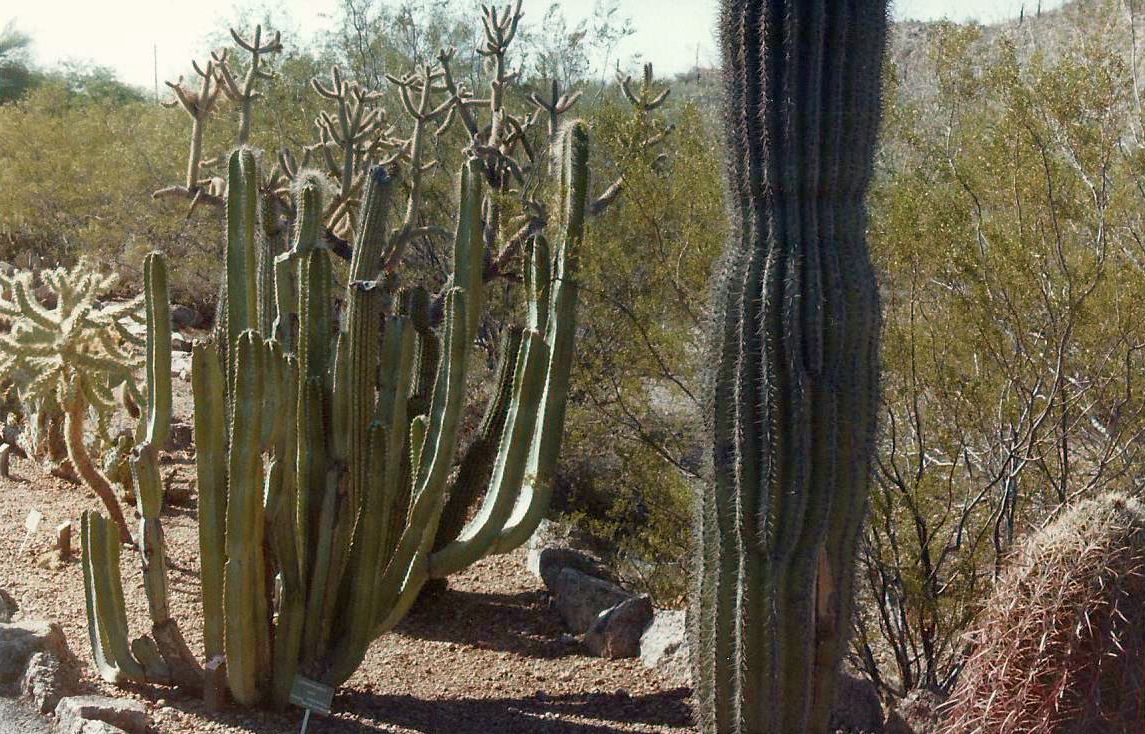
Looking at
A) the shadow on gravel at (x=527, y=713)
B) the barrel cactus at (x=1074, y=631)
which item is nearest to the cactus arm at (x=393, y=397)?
the shadow on gravel at (x=527, y=713)

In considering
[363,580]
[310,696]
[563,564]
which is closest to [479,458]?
[563,564]

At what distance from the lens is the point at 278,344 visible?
461 centimetres

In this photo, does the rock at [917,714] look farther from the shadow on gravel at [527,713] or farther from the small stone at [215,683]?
the small stone at [215,683]

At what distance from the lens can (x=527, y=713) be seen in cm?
539

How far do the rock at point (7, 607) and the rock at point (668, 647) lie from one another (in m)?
2.94

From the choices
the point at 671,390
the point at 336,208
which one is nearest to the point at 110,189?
the point at 336,208

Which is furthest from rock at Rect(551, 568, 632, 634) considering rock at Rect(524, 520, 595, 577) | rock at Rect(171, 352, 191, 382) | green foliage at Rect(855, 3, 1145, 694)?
rock at Rect(171, 352, 191, 382)

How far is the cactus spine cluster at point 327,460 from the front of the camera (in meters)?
4.69


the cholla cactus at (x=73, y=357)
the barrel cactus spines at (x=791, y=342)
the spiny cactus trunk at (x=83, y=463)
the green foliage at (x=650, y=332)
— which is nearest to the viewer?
the barrel cactus spines at (x=791, y=342)

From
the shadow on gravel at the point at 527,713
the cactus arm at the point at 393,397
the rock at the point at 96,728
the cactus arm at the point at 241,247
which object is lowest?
the shadow on gravel at the point at 527,713

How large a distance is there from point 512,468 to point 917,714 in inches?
77.2

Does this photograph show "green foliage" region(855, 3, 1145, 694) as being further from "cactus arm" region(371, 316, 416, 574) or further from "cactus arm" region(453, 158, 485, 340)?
"cactus arm" region(371, 316, 416, 574)

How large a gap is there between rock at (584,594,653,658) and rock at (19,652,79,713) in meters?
2.54

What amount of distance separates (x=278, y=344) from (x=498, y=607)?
9.69ft
